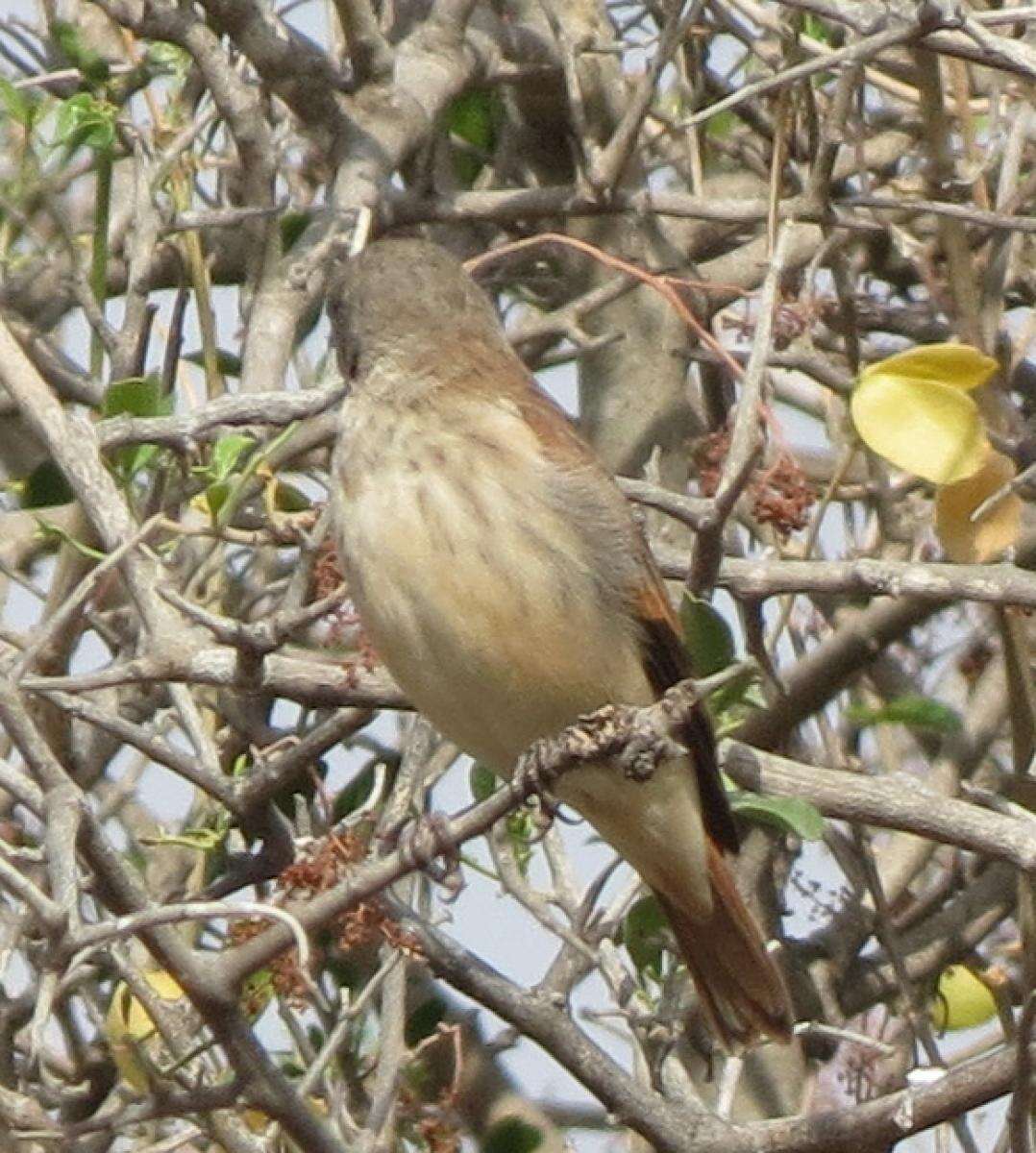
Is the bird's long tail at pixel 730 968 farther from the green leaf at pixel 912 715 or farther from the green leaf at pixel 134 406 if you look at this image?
the green leaf at pixel 134 406

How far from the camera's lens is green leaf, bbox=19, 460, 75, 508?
371cm

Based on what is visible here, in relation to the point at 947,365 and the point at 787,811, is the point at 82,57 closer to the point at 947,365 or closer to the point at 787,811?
the point at 947,365

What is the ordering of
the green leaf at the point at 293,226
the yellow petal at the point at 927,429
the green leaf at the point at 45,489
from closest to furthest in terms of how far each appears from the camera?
1. the yellow petal at the point at 927,429
2. the green leaf at the point at 45,489
3. the green leaf at the point at 293,226

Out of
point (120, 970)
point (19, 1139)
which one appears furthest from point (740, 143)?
point (19, 1139)

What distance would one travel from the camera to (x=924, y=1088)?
3.17 m

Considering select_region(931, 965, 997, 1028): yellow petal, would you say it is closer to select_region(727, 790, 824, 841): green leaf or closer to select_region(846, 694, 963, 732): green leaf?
select_region(846, 694, 963, 732): green leaf

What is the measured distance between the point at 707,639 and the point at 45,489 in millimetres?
937

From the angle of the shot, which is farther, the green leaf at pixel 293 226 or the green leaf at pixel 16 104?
the green leaf at pixel 293 226

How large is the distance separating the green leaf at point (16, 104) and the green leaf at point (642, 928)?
4.99 ft

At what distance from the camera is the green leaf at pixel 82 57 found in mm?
4109

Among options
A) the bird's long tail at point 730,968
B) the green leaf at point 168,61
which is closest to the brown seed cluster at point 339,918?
the bird's long tail at point 730,968

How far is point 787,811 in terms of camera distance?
3.38 meters

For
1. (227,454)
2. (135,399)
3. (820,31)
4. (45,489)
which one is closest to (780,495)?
(227,454)

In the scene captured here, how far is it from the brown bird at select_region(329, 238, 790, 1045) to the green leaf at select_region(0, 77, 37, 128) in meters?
0.55
